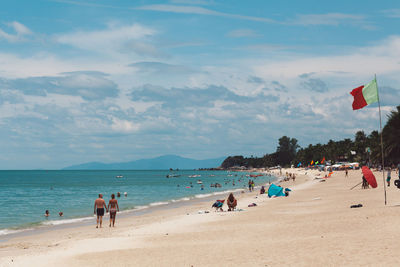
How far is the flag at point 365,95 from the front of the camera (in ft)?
69.1

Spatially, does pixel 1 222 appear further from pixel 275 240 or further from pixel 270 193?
pixel 275 240

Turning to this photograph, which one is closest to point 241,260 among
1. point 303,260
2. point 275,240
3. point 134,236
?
point 303,260

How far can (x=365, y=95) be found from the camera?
69.6 feet

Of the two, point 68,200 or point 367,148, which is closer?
point 68,200

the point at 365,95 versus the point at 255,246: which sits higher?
the point at 365,95

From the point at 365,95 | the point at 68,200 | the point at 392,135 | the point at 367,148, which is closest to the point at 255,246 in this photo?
the point at 365,95

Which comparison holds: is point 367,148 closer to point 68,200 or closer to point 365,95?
point 68,200

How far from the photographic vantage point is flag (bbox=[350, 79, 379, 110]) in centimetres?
2105

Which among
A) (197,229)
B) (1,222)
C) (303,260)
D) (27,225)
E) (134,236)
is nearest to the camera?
(303,260)

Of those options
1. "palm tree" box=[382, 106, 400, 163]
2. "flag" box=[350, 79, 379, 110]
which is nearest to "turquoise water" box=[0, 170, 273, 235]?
"flag" box=[350, 79, 379, 110]

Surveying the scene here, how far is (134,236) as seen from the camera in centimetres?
1792

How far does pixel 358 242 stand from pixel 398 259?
2392 millimetres

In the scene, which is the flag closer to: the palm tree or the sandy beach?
the sandy beach

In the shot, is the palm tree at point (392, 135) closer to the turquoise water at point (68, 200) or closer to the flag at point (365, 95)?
the turquoise water at point (68, 200)
